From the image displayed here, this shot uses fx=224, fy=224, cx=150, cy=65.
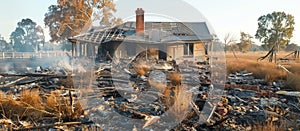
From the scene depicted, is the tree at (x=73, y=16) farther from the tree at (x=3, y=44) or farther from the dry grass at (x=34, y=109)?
the tree at (x=3, y=44)

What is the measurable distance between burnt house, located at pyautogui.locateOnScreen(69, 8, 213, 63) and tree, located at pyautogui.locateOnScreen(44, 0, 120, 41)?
443 inches

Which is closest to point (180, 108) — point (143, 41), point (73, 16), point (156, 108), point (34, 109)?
point (156, 108)

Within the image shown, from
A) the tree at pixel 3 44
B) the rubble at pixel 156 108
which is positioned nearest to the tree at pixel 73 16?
the rubble at pixel 156 108

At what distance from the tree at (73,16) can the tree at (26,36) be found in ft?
109

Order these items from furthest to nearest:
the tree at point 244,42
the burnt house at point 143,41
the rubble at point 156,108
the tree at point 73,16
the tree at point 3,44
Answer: the tree at point 3,44, the tree at point 244,42, the tree at point 73,16, the burnt house at point 143,41, the rubble at point 156,108

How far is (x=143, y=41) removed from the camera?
1495cm

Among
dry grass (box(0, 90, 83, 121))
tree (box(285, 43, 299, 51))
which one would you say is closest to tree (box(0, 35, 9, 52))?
dry grass (box(0, 90, 83, 121))

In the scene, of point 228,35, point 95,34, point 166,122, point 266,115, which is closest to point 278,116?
point 266,115

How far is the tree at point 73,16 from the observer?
2962cm

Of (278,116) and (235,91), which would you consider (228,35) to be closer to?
(235,91)

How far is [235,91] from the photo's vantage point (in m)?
8.62

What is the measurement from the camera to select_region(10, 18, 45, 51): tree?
60.8 meters

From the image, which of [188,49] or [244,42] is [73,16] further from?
[244,42]

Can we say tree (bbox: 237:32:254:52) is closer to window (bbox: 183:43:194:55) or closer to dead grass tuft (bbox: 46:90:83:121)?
window (bbox: 183:43:194:55)
